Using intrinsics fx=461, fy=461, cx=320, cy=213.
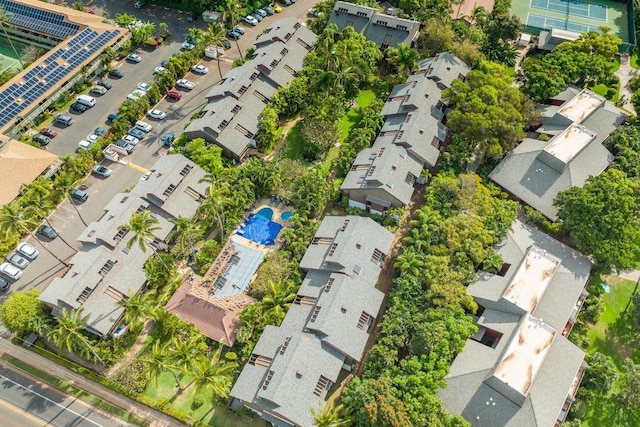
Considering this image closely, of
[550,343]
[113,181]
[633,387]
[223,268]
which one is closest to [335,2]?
[113,181]

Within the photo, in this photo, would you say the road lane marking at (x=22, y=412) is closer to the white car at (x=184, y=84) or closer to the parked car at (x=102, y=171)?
the parked car at (x=102, y=171)

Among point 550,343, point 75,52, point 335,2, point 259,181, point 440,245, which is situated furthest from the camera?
point 335,2

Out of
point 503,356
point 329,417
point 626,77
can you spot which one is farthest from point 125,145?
point 626,77

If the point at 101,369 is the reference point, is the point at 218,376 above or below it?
above

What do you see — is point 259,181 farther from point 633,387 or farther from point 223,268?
point 633,387

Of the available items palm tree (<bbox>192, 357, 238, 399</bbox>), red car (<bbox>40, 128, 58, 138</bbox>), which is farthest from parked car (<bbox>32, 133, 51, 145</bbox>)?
palm tree (<bbox>192, 357, 238, 399</bbox>)
